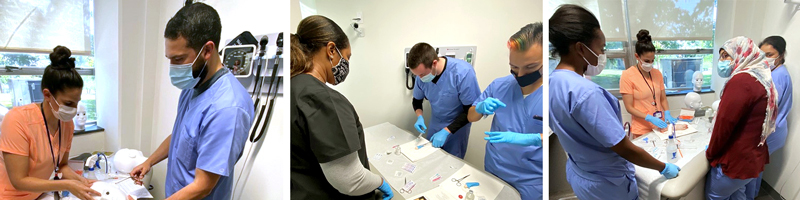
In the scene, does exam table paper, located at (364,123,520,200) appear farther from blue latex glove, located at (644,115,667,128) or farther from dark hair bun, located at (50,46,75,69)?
dark hair bun, located at (50,46,75,69)

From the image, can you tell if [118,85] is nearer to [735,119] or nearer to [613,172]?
[613,172]

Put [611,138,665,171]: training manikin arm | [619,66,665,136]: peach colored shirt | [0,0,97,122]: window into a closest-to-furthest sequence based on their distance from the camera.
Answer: [0,0,97,122]: window → [611,138,665,171]: training manikin arm → [619,66,665,136]: peach colored shirt

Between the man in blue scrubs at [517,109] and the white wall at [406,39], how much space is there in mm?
24

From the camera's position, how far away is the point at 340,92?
1107mm

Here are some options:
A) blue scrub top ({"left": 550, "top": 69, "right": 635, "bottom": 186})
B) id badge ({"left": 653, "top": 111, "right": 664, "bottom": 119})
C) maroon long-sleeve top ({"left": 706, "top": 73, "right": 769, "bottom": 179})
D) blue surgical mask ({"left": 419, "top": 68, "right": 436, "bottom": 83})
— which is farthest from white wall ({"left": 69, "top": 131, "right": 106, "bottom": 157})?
maroon long-sleeve top ({"left": 706, "top": 73, "right": 769, "bottom": 179})

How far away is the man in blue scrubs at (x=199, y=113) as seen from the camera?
0.97m

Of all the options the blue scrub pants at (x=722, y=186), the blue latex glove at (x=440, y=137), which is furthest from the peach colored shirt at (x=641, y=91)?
the blue latex glove at (x=440, y=137)

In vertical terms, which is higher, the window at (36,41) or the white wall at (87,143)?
the window at (36,41)

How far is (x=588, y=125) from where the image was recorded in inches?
39.2

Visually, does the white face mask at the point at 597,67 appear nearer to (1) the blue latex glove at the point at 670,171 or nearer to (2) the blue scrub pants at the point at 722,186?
(1) the blue latex glove at the point at 670,171

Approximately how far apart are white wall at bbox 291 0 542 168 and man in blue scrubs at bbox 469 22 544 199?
0.02 metres

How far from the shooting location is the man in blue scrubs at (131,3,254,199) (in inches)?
38.3

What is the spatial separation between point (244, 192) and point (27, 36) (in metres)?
0.67

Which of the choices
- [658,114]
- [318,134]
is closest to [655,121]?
[658,114]
